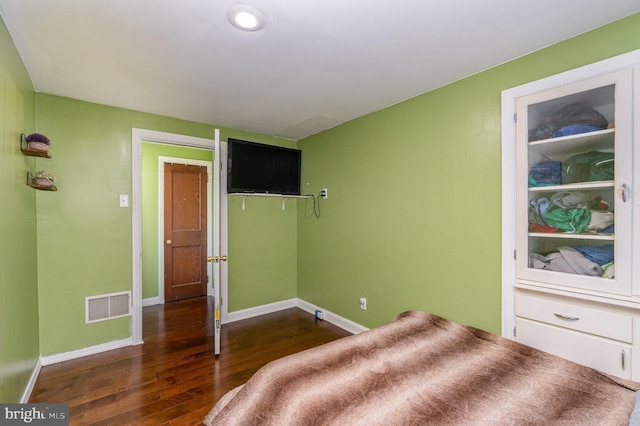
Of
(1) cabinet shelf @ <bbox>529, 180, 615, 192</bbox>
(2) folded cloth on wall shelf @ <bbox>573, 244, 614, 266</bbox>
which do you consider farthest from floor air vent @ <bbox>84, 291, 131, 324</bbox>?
(2) folded cloth on wall shelf @ <bbox>573, 244, 614, 266</bbox>

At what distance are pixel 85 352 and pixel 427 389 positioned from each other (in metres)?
3.07

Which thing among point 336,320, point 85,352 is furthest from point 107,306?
point 336,320

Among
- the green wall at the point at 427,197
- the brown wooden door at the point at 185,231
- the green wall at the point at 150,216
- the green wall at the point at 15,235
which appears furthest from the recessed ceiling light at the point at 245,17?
the brown wooden door at the point at 185,231

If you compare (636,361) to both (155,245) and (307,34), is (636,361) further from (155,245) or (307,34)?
(155,245)

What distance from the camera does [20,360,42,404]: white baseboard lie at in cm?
196

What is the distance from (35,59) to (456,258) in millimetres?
3331

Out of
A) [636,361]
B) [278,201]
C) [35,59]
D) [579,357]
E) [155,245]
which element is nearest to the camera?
[636,361]

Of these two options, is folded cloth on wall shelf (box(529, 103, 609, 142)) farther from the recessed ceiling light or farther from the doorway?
the doorway

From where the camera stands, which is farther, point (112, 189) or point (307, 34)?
point (112, 189)

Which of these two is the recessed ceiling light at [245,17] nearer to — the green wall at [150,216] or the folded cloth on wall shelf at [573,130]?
the folded cloth on wall shelf at [573,130]

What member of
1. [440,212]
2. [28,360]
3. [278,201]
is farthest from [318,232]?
[28,360]

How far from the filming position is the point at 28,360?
82.7 inches

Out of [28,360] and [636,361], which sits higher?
[636,361]

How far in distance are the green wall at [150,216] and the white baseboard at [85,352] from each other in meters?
1.41
